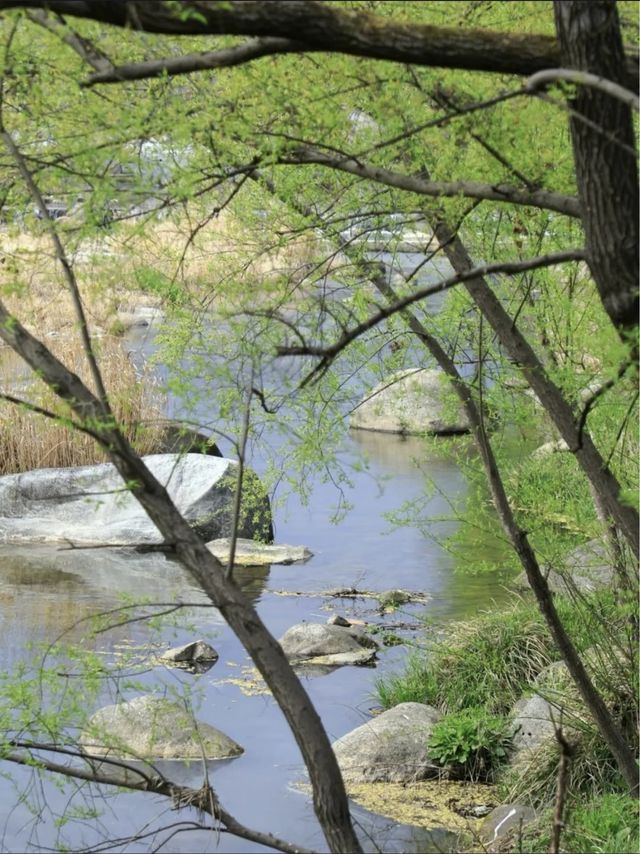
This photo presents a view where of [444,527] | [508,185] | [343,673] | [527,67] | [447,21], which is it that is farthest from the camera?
[444,527]

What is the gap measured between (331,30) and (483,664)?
14.5ft

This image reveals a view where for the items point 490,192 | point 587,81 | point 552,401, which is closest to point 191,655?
point 552,401

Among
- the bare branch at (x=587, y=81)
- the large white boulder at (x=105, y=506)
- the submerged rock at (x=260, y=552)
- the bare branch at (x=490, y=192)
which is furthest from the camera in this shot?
the large white boulder at (x=105, y=506)

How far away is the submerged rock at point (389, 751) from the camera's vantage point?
5766 millimetres

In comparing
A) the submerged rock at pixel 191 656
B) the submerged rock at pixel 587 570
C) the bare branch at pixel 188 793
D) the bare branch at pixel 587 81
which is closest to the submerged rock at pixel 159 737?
the submerged rock at pixel 191 656

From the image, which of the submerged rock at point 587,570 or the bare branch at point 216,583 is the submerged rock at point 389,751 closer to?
the submerged rock at point 587,570

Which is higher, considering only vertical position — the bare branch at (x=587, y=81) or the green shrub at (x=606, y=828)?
the bare branch at (x=587, y=81)

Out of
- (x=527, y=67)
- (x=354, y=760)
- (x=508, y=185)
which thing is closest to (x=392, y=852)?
(x=354, y=760)

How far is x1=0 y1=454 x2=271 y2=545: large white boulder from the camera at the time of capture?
1034 centimetres

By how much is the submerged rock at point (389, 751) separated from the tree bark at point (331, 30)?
3.85m

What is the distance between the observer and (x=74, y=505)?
35.1 ft

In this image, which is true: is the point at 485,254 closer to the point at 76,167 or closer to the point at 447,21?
the point at 447,21

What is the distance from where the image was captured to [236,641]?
26.2ft

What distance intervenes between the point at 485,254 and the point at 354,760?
7.89ft
